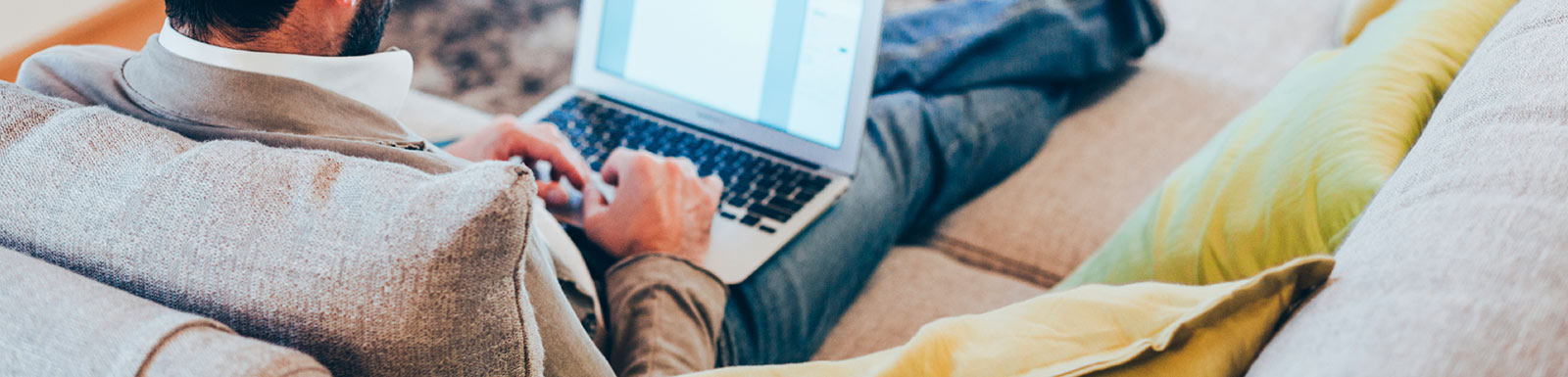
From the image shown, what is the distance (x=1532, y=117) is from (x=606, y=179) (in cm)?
79

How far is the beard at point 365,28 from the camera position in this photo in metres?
0.75

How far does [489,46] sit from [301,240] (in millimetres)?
1832

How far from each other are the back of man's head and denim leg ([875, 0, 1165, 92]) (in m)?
0.77

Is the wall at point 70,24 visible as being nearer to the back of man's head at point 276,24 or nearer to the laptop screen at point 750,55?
the laptop screen at point 750,55

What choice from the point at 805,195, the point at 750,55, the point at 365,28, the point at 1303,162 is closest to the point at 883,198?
the point at 805,195

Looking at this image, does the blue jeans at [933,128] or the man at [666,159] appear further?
the blue jeans at [933,128]

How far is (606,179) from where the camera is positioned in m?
1.04

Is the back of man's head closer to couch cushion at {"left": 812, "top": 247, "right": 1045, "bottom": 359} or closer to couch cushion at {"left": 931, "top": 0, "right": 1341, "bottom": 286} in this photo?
couch cushion at {"left": 812, "top": 247, "right": 1045, "bottom": 359}

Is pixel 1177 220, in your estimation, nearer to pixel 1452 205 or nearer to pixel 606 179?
pixel 1452 205

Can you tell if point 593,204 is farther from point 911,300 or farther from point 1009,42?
point 1009,42

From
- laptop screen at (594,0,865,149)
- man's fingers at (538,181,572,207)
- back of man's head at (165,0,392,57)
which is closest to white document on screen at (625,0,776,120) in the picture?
laptop screen at (594,0,865,149)

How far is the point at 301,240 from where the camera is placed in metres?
0.49

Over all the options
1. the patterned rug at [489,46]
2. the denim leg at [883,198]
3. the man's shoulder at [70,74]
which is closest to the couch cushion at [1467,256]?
the denim leg at [883,198]

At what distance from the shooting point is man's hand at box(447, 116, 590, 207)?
3.37 feet
